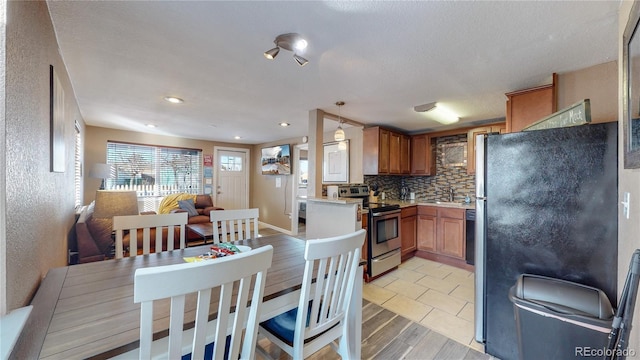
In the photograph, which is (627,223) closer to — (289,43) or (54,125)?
(289,43)

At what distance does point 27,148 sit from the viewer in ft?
3.24

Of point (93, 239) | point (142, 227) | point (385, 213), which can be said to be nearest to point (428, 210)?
point (385, 213)

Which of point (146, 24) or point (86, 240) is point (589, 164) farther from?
point (86, 240)

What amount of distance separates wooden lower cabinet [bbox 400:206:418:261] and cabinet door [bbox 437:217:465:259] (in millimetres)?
357

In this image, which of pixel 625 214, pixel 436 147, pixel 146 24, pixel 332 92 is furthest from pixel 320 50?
pixel 436 147

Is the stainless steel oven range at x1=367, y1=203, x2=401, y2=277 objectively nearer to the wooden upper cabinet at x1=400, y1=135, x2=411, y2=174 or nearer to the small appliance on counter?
the small appliance on counter

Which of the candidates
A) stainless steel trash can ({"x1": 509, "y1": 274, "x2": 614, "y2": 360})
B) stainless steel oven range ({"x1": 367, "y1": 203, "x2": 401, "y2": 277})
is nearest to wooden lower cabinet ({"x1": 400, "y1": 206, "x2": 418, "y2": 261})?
stainless steel oven range ({"x1": 367, "y1": 203, "x2": 401, "y2": 277})

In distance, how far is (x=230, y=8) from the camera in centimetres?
129

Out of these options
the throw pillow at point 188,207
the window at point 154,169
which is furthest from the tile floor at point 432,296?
the window at point 154,169

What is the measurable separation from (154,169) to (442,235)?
5706 mm

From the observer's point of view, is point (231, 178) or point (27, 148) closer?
point (27, 148)

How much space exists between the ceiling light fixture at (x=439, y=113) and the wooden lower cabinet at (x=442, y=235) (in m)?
1.31

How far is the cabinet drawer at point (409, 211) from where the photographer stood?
3571 millimetres

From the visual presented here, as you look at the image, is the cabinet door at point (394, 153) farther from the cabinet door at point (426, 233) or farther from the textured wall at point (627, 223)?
the textured wall at point (627, 223)
